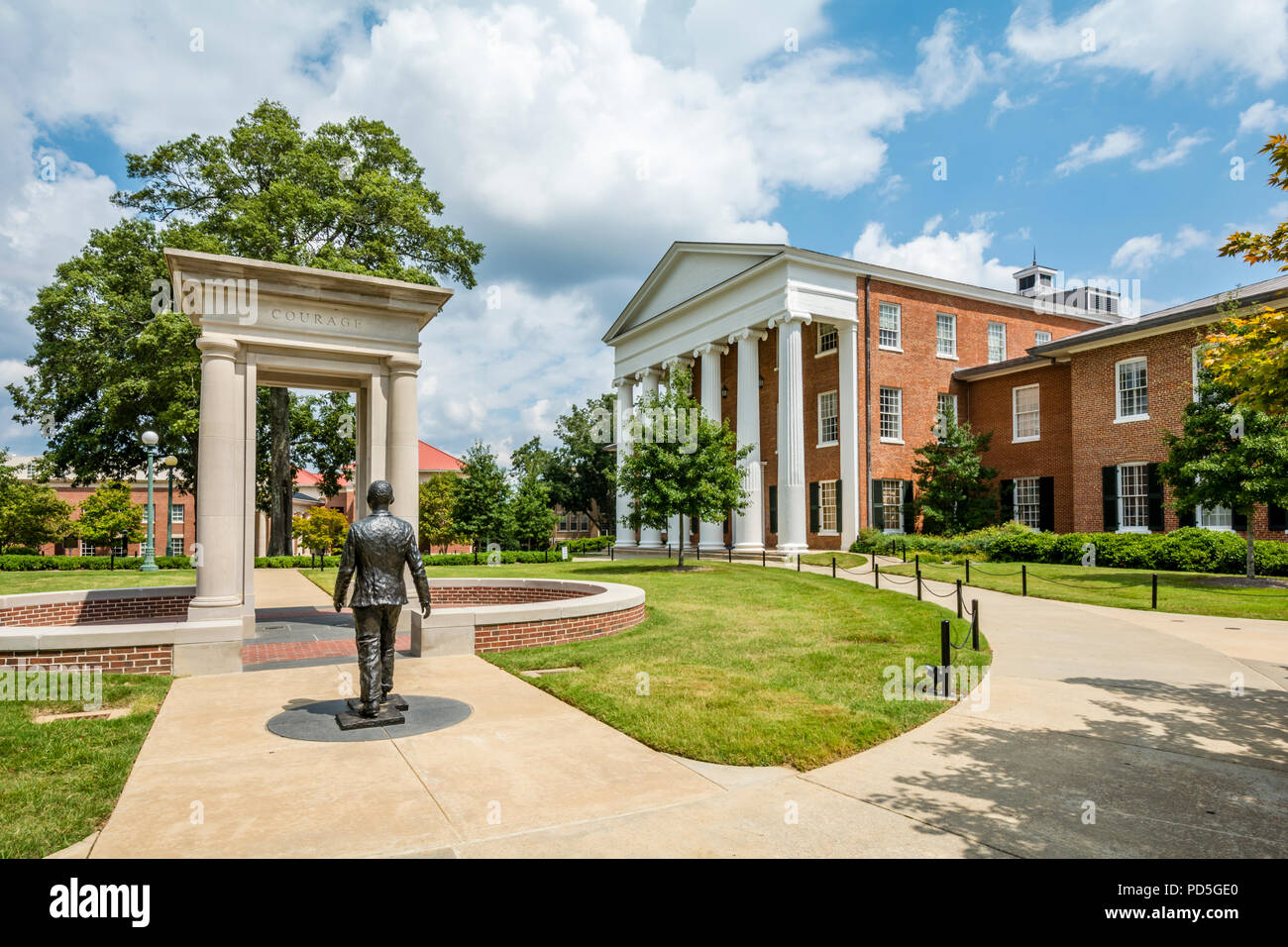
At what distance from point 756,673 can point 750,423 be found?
25182mm

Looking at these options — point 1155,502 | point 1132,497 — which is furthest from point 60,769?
point 1132,497

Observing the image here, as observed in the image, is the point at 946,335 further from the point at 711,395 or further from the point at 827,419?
the point at 711,395

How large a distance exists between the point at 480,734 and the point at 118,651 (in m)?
5.16

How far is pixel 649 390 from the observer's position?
134ft

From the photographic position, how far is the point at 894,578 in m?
22.7

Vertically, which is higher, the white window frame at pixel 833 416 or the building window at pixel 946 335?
the building window at pixel 946 335

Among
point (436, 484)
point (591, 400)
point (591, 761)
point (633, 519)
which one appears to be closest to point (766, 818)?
point (591, 761)

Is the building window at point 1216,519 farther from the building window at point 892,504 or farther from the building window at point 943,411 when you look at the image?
the building window at point 892,504

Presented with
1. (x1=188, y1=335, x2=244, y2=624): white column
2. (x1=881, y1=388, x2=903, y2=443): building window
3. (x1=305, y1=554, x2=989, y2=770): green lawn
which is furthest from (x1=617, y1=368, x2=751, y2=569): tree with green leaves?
(x1=188, y1=335, x2=244, y2=624): white column

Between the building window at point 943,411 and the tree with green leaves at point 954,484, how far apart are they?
0.42 m

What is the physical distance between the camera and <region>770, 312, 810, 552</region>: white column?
31469 mm

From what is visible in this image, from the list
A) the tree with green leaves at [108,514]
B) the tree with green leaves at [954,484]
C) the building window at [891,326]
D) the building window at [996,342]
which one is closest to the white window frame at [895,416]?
the tree with green leaves at [954,484]

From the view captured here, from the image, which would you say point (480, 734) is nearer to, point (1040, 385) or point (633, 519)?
point (633, 519)

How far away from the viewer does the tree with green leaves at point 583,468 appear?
2509 inches
